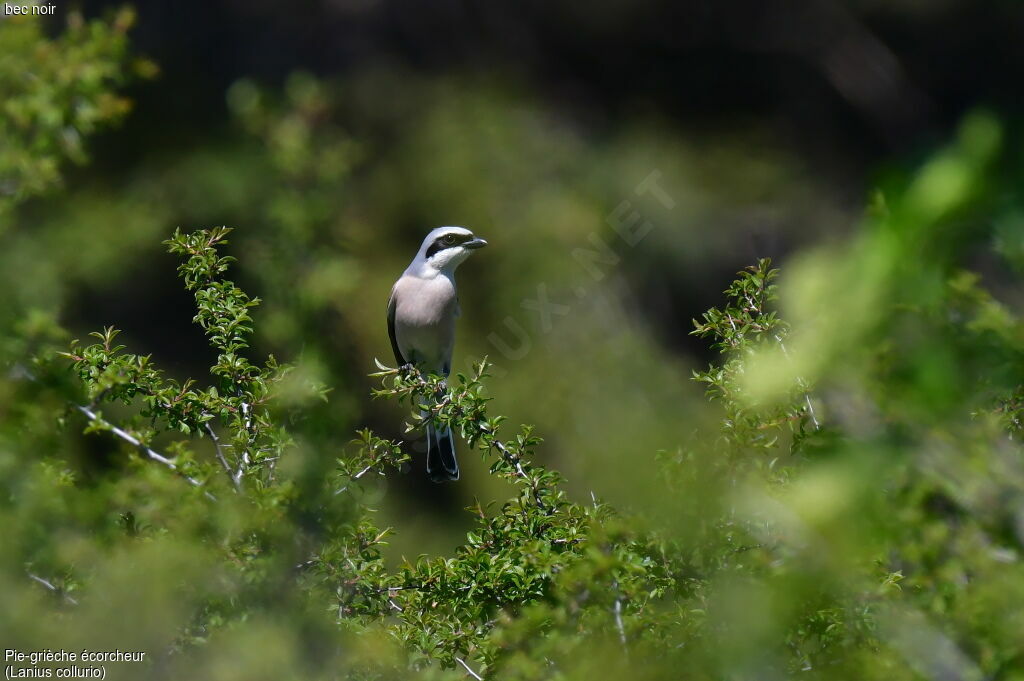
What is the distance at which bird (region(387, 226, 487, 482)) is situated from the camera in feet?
16.8

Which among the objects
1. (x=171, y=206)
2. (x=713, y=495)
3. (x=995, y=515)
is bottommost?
(x=995, y=515)

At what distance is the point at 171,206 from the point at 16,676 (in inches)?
228

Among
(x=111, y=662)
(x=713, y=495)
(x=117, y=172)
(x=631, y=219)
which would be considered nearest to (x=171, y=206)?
(x=117, y=172)

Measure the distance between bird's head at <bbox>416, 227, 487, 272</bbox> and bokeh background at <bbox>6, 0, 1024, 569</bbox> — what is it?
3.10 feet

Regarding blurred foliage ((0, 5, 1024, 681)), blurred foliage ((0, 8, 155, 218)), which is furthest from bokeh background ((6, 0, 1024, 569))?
blurred foliage ((0, 5, 1024, 681))

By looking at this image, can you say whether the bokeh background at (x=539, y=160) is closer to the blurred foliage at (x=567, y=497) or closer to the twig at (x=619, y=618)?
the blurred foliage at (x=567, y=497)

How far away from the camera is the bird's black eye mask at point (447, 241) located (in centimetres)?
523

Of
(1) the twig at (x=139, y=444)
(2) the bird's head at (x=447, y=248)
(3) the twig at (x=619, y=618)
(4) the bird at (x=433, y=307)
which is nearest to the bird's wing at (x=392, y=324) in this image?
(4) the bird at (x=433, y=307)

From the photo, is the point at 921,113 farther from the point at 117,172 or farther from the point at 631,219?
the point at 117,172

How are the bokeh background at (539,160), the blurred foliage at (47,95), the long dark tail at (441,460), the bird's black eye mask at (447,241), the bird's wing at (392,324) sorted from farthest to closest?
1. the bokeh background at (539,160)
2. the bird's wing at (392,324)
3. the bird's black eye mask at (447,241)
4. the long dark tail at (441,460)
5. the blurred foliage at (47,95)

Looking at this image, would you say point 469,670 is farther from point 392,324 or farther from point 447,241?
point 392,324

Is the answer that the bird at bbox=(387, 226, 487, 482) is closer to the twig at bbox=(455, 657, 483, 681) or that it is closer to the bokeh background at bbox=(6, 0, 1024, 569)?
the bokeh background at bbox=(6, 0, 1024, 569)

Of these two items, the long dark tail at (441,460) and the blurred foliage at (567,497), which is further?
the long dark tail at (441,460)

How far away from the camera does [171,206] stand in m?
7.58
